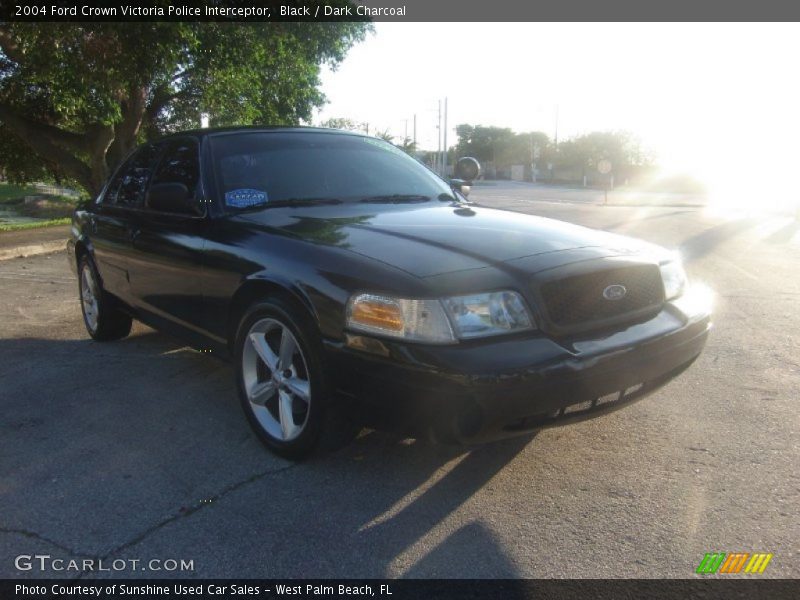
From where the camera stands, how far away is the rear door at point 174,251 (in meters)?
3.94

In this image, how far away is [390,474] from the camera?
319 cm

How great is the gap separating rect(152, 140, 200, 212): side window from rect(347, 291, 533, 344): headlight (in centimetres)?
165

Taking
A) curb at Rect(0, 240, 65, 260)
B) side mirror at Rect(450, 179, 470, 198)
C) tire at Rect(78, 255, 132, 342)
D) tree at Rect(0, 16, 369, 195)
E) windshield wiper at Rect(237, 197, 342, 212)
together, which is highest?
tree at Rect(0, 16, 369, 195)

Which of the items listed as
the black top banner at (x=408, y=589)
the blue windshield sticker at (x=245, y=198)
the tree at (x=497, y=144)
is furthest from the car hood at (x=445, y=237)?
the tree at (x=497, y=144)

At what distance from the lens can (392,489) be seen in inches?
120

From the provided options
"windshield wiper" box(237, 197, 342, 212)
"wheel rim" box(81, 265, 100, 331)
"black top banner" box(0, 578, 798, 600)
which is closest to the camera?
"black top banner" box(0, 578, 798, 600)

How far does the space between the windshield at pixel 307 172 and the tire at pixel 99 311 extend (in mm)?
1830

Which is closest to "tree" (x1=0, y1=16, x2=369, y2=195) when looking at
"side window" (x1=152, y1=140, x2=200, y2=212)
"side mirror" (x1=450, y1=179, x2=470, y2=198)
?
"side window" (x1=152, y1=140, x2=200, y2=212)

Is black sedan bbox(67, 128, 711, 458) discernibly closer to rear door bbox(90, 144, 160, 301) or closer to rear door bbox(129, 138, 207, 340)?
rear door bbox(129, 138, 207, 340)

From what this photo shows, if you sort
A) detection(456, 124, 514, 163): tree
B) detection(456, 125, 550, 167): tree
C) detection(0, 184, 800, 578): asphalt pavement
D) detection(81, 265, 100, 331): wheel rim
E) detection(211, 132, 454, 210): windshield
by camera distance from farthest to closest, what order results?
detection(456, 124, 514, 163): tree, detection(456, 125, 550, 167): tree, detection(81, 265, 100, 331): wheel rim, detection(211, 132, 454, 210): windshield, detection(0, 184, 800, 578): asphalt pavement

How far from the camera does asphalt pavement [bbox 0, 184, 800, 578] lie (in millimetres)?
2553

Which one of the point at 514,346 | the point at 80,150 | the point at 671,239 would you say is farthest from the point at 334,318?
the point at 80,150

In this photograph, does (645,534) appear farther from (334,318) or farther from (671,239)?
(671,239)

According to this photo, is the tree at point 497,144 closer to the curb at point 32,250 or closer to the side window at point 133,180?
the curb at point 32,250
